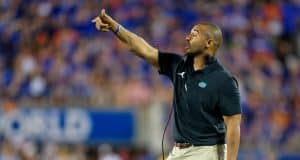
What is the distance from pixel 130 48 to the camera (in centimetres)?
744

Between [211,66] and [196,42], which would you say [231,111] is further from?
[196,42]

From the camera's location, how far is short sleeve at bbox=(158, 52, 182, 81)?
23.7 ft

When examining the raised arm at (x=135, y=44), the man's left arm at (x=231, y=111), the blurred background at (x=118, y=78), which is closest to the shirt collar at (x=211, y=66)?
the man's left arm at (x=231, y=111)

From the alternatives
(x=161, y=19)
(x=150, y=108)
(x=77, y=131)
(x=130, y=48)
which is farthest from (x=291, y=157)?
(x=130, y=48)

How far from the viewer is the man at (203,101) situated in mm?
6848

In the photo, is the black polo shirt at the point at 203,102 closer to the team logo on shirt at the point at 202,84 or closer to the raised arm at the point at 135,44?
the team logo on shirt at the point at 202,84

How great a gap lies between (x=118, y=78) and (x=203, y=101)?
9276 millimetres

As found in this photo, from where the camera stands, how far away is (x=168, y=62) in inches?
286

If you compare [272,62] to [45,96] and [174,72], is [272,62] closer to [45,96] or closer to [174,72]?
[45,96]

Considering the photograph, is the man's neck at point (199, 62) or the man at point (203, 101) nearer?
the man at point (203, 101)

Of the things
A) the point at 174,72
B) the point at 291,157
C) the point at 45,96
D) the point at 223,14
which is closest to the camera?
the point at 174,72

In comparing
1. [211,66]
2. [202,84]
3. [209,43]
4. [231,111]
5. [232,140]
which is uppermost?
[209,43]

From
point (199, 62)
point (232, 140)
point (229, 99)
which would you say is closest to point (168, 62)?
point (199, 62)

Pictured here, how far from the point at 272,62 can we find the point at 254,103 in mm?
2016
